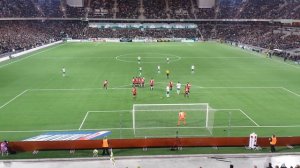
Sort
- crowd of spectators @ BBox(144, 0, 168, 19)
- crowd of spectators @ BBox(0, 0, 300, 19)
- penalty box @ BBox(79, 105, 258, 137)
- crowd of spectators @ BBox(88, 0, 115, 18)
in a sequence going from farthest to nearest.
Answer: crowd of spectators @ BBox(144, 0, 168, 19) → crowd of spectators @ BBox(88, 0, 115, 18) → crowd of spectators @ BBox(0, 0, 300, 19) → penalty box @ BBox(79, 105, 258, 137)

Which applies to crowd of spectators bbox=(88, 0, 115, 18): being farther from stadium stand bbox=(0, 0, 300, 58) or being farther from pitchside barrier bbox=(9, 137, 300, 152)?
pitchside barrier bbox=(9, 137, 300, 152)

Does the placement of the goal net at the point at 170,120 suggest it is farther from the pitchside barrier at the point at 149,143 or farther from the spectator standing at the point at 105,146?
the spectator standing at the point at 105,146

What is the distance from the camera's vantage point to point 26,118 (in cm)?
2691

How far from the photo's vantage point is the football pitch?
24.5 meters

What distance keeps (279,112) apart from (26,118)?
787 inches

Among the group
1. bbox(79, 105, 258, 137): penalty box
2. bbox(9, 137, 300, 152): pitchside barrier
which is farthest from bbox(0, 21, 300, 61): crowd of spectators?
bbox(9, 137, 300, 152): pitchside barrier

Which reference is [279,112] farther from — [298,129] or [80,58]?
[80,58]

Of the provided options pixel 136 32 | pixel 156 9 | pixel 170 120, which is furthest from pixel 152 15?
pixel 170 120

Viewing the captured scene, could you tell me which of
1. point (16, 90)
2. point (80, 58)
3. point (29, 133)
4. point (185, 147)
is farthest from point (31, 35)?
point (185, 147)

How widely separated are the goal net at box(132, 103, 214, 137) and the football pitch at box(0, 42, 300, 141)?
2.7 inches

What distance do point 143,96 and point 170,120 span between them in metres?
8.46

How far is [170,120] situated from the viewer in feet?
82.3

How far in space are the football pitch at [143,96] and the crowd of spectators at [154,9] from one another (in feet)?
147

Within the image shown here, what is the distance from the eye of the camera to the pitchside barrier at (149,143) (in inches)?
808
